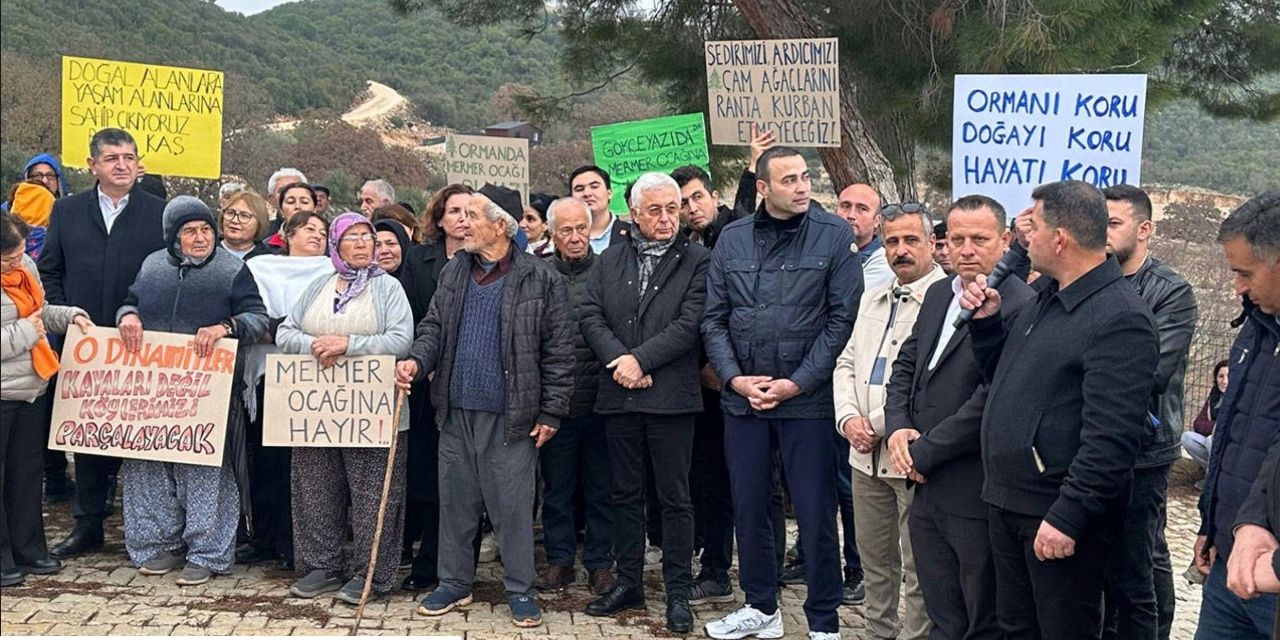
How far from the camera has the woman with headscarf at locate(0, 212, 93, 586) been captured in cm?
584

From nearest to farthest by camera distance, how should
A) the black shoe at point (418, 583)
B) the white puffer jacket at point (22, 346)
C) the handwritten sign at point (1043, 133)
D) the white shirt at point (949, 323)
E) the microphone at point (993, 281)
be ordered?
the microphone at point (993, 281) < the white shirt at point (949, 323) < the white puffer jacket at point (22, 346) < the handwritten sign at point (1043, 133) < the black shoe at point (418, 583)

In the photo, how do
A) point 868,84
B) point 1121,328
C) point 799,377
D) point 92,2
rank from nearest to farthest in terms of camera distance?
point 1121,328 → point 799,377 → point 868,84 → point 92,2

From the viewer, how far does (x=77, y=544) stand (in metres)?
6.68

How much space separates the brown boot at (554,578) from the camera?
21.3 feet

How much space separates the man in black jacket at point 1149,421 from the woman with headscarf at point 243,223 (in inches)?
172

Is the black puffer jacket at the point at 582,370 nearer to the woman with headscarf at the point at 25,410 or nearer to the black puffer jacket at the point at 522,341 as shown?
the black puffer jacket at the point at 522,341

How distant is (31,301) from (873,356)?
12.9 ft

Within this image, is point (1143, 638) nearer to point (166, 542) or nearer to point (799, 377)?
point (799, 377)

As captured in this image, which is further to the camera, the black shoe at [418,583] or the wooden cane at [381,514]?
the black shoe at [418,583]

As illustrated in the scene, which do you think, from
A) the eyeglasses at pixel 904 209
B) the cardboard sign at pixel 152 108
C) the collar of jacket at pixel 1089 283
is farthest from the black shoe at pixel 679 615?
the cardboard sign at pixel 152 108

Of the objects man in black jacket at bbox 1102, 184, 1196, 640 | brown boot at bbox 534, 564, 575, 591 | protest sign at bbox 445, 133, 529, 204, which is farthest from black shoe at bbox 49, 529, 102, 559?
man in black jacket at bbox 1102, 184, 1196, 640

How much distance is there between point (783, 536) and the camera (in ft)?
21.1

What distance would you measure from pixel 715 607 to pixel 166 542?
2878 mm

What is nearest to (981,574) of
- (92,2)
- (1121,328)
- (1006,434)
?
(1006,434)
